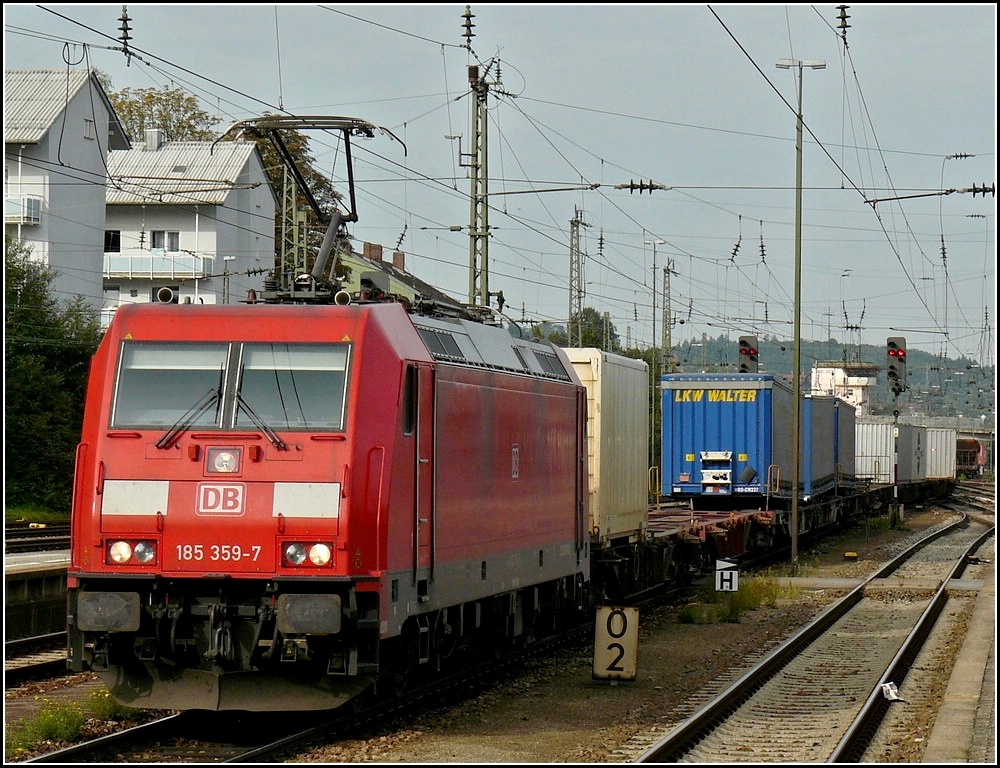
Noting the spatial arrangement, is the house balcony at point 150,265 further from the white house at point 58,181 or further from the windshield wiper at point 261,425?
the windshield wiper at point 261,425

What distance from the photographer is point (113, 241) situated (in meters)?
58.5

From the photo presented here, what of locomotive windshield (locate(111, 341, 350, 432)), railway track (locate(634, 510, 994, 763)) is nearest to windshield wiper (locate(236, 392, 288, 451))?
locomotive windshield (locate(111, 341, 350, 432))

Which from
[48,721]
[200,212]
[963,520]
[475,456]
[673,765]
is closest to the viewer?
[673,765]

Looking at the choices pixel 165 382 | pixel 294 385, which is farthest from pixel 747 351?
pixel 165 382

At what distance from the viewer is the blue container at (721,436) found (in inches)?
1145

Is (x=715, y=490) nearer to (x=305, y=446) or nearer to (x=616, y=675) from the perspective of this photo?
(x=616, y=675)

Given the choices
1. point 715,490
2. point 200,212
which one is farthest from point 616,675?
point 200,212

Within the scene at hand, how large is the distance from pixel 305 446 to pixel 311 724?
2.34 m

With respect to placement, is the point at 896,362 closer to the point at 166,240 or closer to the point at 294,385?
the point at 294,385

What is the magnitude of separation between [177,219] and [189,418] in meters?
48.1

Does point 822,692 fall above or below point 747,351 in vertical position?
below

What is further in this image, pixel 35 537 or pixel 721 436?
pixel 35 537

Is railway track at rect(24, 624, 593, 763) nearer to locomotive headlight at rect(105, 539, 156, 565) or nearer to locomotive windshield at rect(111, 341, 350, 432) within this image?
locomotive headlight at rect(105, 539, 156, 565)

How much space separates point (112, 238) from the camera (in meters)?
58.4
